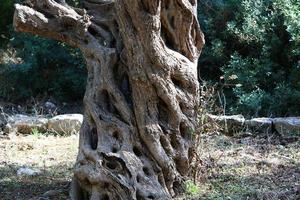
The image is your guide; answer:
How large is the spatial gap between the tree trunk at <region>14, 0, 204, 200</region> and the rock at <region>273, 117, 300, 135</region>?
2.31 metres

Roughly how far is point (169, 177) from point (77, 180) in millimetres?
734

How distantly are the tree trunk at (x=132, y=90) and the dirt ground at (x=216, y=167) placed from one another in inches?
18.3

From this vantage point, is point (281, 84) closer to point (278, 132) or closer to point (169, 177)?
point (278, 132)

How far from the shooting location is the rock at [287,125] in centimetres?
689

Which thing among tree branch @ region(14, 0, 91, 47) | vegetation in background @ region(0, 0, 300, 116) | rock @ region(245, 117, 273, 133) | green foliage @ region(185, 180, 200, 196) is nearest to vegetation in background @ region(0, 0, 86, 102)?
vegetation in background @ region(0, 0, 300, 116)

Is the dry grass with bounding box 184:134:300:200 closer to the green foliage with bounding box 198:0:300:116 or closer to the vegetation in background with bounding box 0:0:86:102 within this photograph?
the green foliage with bounding box 198:0:300:116

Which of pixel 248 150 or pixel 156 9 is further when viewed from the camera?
pixel 248 150

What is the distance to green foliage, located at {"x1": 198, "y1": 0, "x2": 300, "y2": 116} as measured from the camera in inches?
297

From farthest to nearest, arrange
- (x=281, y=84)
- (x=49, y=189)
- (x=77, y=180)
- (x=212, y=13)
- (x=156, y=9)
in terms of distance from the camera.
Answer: (x=212, y=13), (x=281, y=84), (x=49, y=189), (x=77, y=180), (x=156, y=9)

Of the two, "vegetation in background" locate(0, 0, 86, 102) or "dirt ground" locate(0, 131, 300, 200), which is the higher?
"vegetation in background" locate(0, 0, 86, 102)

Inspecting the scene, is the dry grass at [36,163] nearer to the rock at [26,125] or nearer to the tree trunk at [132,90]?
the rock at [26,125]

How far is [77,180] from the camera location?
4.82 metres

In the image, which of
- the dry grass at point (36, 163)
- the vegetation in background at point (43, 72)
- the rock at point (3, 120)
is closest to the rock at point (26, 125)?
the rock at point (3, 120)

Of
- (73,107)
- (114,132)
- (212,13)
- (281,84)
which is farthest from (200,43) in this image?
(73,107)
